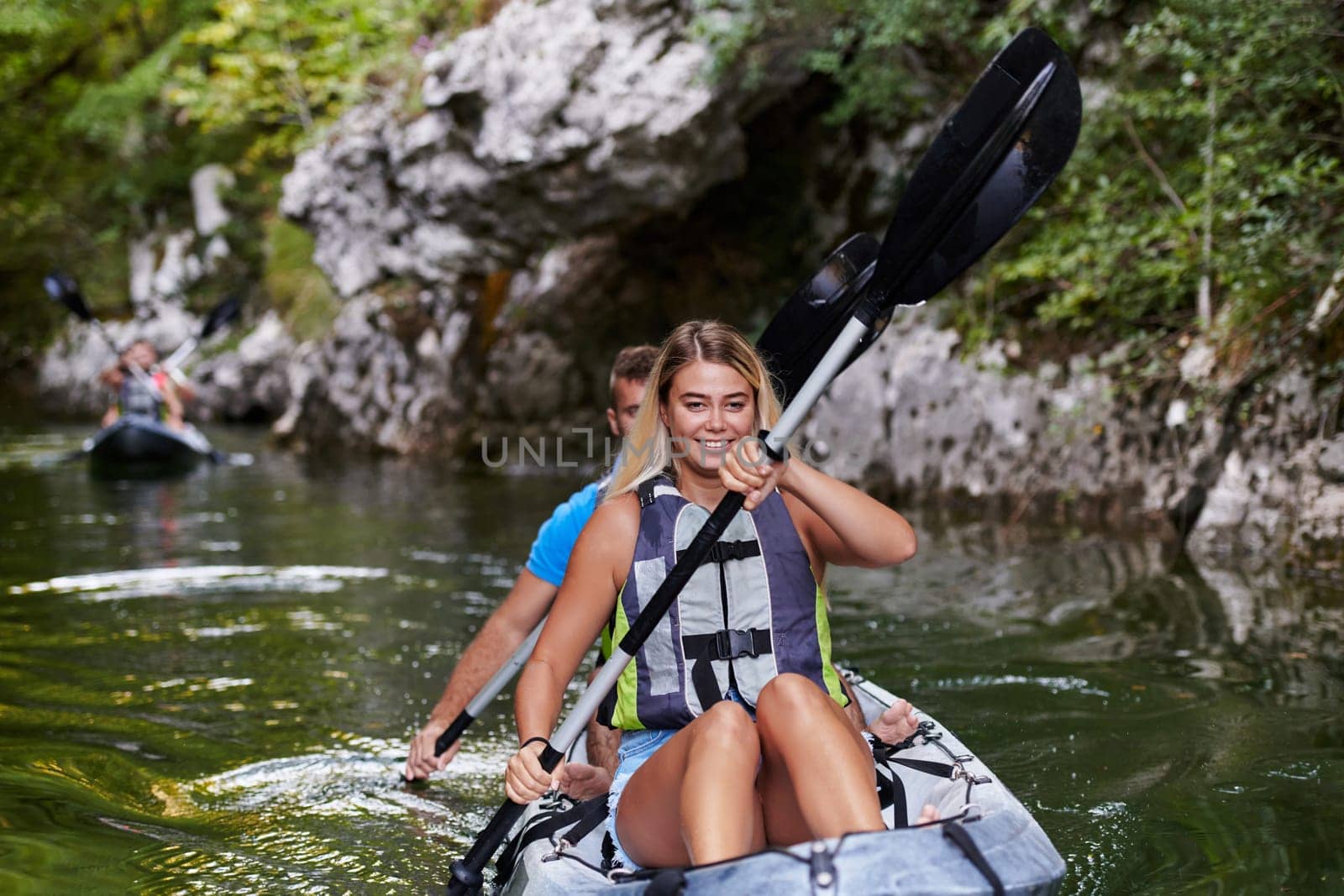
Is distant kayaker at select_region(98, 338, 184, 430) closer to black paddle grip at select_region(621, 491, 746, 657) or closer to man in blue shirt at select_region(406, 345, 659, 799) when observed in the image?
man in blue shirt at select_region(406, 345, 659, 799)

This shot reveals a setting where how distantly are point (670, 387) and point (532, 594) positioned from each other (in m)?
0.87

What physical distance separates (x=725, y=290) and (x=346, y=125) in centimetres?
372

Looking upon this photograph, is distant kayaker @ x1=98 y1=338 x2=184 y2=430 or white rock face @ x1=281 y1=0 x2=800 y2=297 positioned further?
distant kayaker @ x1=98 y1=338 x2=184 y2=430

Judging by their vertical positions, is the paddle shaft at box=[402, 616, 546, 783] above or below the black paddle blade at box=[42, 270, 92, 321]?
below

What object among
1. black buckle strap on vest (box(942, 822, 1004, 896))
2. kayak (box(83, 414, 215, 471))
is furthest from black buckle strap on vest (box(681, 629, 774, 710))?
kayak (box(83, 414, 215, 471))

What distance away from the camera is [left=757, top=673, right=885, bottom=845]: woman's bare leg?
2.08 m

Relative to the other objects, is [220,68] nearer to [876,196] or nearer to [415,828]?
[876,196]

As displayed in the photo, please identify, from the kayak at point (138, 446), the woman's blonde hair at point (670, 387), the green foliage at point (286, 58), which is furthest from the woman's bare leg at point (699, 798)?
the green foliage at point (286, 58)

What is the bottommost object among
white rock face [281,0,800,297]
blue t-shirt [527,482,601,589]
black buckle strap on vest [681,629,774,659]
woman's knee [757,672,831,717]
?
woman's knee [757,672,831,717]

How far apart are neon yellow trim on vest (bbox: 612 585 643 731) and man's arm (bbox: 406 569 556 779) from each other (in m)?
0.66

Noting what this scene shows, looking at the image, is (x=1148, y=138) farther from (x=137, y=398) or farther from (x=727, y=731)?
(x=137, y=398)

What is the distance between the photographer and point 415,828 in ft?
10.5

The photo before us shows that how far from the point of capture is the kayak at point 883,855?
74.0 inches

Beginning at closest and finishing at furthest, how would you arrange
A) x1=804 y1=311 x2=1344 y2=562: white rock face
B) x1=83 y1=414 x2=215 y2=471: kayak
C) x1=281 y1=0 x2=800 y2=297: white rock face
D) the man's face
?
1. the man's face
2. x1=804 y1=311 x2=1344 y2=562: white rock face
3. x1=281 y1=0 x2=800 y2=297: white rock face
4. x1=83 y1=414 x2=215 y2=471: kayak
